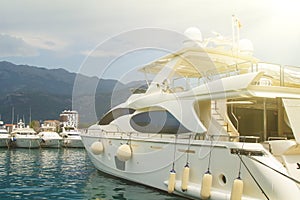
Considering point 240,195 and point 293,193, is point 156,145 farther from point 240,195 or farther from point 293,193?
point 293,193

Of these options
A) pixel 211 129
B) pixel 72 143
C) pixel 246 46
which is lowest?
pixel 72 143

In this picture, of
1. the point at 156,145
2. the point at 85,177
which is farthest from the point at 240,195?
the point at 85,177

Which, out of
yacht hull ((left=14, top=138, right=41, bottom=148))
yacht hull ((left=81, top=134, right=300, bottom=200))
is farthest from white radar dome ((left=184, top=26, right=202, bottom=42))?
yacht hull ((left=14, top=138, right=41, bottom=148))

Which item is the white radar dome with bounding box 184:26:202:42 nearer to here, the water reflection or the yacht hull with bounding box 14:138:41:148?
the water reflection

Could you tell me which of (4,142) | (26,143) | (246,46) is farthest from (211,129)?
(4,142)

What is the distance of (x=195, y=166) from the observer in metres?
9.11

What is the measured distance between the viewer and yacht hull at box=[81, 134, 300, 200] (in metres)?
7.41

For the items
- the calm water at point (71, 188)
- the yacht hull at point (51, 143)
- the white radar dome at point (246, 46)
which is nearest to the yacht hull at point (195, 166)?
the calm water at point (71, 188)

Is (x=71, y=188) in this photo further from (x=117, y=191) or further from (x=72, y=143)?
(x=72, y=143)

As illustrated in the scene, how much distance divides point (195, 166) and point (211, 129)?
62.9 inches

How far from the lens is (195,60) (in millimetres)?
12602

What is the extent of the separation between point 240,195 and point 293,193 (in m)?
1.12

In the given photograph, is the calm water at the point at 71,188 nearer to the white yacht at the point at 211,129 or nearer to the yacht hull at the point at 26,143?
the white yacht at the point at 211,129

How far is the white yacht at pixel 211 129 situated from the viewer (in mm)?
7777
